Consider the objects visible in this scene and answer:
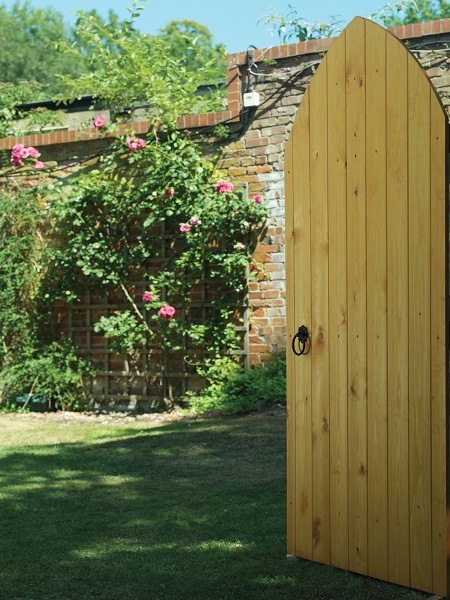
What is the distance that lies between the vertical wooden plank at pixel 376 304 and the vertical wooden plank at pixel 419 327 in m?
0.14

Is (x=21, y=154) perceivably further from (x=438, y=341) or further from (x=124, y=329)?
(x=438, y=341)

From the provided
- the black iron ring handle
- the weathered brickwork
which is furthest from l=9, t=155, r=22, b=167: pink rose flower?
the black iron ring handle

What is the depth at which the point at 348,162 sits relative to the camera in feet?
11.9

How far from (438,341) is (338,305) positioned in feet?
1.83

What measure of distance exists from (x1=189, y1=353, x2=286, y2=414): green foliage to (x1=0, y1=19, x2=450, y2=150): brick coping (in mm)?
2616

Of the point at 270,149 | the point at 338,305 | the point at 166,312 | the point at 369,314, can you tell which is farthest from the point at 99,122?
the point at 369,314

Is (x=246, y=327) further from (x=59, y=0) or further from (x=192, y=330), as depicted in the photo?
(x=59, y=0)

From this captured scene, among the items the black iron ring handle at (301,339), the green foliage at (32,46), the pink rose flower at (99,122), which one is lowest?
the black iron ring handle at (301,339)

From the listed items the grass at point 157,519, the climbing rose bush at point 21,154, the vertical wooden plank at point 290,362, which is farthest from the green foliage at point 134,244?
the vertical wooden plank at point 290,362

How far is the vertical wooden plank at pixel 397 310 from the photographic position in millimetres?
3363

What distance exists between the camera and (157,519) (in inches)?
187

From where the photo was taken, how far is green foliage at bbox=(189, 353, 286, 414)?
835 cm

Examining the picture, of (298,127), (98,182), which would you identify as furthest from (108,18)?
(298,127)

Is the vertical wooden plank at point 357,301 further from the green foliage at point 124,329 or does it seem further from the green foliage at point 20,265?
the green foliage at point 20,265
